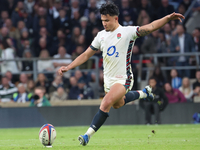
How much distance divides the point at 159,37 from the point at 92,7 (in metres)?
3.27

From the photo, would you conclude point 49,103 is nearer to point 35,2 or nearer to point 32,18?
point 32,18

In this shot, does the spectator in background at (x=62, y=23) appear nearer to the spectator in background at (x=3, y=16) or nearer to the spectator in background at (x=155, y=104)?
the spectator in background at (x=3, y=16)

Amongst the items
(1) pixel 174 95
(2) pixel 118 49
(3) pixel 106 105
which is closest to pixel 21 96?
(1) pixel 174 95

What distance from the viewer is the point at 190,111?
13578mm

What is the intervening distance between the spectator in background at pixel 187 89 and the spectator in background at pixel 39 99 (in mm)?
4641

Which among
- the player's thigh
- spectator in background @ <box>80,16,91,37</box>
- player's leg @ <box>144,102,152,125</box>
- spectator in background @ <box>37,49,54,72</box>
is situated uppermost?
spectator in background @ <box>80,16,91,37</box>

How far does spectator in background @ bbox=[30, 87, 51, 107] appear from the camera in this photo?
13.7 m

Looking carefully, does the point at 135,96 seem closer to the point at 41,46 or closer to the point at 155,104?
the point at 155,104

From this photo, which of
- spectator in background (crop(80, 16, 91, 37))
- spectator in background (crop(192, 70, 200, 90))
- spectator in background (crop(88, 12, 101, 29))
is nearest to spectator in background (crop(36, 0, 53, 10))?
spectator in background (crop(80, 16, 91, 37))

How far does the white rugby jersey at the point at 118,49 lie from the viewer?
687 centimetres

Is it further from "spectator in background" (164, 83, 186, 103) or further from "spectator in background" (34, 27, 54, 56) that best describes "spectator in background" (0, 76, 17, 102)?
"spectator in background" (164, 83, 186, 103)

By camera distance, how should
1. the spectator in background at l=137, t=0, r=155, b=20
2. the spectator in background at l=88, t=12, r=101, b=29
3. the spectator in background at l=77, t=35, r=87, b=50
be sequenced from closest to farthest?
the spectator in background at l=77, t=35, r=87, b=50 < the spectator in background at l=88, t=12, r=101, b=29 < the spectator in background at l=137, t=0, r=155, b=20

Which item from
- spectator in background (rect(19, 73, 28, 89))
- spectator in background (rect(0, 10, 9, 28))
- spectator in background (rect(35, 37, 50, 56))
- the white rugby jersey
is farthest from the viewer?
spectator in background (rect(0, 10, 9, 28))

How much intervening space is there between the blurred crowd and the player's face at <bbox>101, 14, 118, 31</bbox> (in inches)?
281
